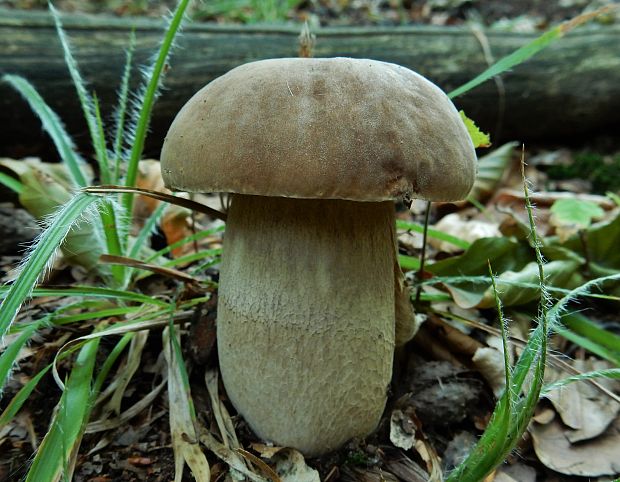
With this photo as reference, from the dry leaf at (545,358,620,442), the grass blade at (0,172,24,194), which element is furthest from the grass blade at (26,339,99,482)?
the dry leaf at (545,358,620,442)

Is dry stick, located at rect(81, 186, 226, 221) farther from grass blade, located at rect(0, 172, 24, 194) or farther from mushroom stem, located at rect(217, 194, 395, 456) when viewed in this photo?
grass blade, located at rect(0, 172, 24, 194)

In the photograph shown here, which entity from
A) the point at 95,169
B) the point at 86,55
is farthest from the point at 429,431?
the point at 86,55

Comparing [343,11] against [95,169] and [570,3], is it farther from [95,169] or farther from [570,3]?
[95,169]

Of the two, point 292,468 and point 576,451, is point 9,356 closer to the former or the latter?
point 292,468

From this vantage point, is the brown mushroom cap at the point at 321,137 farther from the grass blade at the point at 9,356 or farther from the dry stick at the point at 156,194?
the grass blade at the point at 9,356

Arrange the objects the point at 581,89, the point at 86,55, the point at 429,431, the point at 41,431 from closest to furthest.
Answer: the point at 41,431 < the point at 429,431 < the point at 86,55 < the point at 581,89
